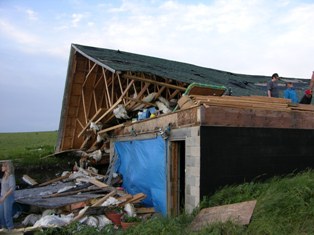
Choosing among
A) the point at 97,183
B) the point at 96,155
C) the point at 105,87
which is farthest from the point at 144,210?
the point at 96,155

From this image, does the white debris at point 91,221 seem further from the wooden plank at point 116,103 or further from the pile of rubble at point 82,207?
the wooden plank at point 116,103

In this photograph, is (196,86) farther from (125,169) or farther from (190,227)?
(125,169)

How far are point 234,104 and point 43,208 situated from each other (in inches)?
240

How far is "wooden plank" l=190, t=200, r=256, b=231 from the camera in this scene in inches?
229

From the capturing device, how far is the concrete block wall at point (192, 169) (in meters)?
7.39

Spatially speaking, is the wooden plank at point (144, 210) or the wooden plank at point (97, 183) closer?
the wooden plank at point (144, 210)

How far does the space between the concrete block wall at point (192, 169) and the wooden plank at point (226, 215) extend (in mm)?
659

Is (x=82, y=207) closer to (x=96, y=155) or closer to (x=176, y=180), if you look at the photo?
(x=176, y=180)

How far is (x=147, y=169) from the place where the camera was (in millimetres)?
10508

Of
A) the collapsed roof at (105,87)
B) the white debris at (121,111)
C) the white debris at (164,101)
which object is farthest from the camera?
the white debris at (121,111)

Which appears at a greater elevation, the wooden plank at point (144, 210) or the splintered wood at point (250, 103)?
the splintered wood at point (250, 103)

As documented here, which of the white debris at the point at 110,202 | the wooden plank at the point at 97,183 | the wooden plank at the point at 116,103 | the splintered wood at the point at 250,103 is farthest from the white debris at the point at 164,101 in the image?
the wooden plank at the point at 97,183

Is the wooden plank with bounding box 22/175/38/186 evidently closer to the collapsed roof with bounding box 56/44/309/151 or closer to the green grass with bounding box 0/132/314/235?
the collapsed roof with bounding box 56/44/309/151

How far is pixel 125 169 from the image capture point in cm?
1295
